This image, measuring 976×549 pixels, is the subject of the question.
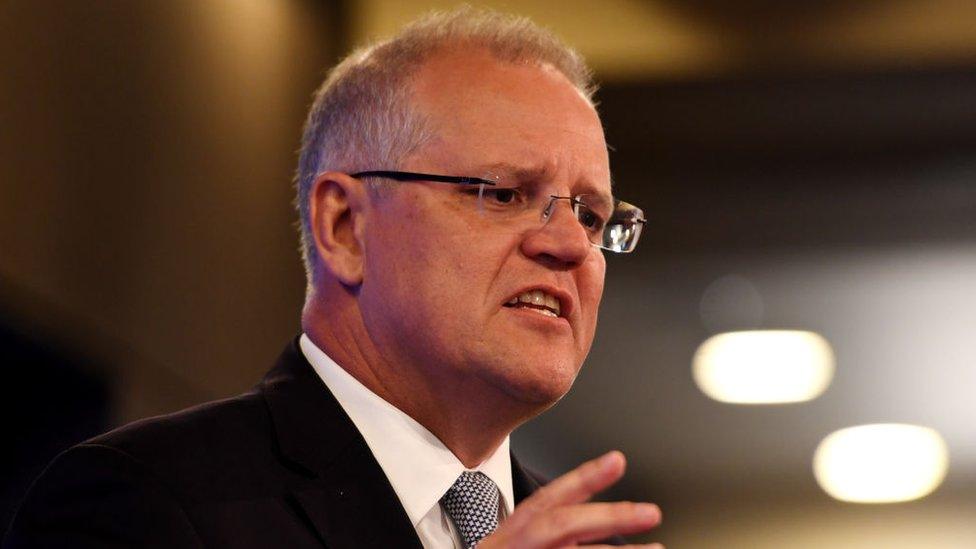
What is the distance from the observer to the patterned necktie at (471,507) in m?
1.51

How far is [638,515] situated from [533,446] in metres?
2.75

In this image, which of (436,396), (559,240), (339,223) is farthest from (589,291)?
(339,223)

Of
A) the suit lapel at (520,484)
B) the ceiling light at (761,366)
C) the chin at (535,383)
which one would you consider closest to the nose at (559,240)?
the chin at (535,383)

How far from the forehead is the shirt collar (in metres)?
0.31

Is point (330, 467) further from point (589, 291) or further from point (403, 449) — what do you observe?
point (589, 291)

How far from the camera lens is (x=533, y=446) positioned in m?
3.88

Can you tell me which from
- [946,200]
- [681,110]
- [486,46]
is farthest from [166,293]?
[946,200]

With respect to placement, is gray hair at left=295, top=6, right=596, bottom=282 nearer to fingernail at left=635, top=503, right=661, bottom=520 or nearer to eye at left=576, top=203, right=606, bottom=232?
eye at left=576, top=203, right=606, bottom=232

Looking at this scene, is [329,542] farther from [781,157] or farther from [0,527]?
[781,157]

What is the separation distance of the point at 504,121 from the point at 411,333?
0.32 metres

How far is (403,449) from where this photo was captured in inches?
60.8

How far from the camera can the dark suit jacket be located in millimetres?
1311

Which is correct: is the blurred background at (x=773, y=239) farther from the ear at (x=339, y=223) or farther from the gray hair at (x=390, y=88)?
the ear at (x=339, y=223)

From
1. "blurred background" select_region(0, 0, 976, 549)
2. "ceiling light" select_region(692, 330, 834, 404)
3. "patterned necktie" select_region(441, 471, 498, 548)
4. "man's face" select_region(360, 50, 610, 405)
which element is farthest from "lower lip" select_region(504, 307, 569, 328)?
"ceiling light" select_region(692, 330, 834, 404)
